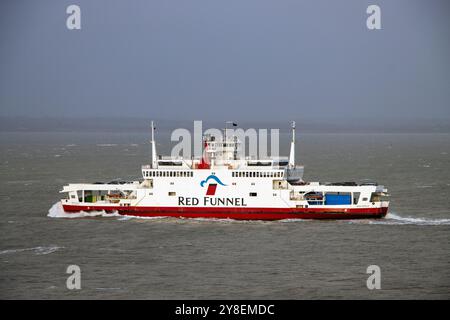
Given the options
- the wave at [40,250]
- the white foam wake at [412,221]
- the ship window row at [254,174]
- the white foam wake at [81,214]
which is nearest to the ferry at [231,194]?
the ship window row at [254,174]

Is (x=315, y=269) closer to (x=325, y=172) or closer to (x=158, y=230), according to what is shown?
(x=158, y=230)

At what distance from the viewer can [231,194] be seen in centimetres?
5162

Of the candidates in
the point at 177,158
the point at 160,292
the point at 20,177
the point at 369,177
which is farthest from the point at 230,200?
the point at 20,177

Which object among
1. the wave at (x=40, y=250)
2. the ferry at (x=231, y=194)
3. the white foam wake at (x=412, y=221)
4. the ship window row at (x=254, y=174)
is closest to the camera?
the wave at (x=40, y=250)

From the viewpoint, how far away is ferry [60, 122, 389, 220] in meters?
50.9

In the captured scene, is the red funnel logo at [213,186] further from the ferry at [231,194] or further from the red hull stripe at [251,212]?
the red hull stripe at [251,212]

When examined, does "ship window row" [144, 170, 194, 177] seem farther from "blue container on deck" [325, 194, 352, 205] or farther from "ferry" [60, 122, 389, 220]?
"blue container on deck" [325, 194, 352, 205]

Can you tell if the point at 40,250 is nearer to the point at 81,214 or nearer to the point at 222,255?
the point at 222,255

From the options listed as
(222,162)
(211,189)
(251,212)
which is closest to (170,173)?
(211,189)

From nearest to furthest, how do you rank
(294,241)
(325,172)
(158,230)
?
(294,241) < (158,230) < (325,172)

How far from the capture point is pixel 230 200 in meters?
51.6

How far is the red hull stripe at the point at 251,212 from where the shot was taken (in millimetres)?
50750

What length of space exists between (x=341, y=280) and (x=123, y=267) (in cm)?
1142

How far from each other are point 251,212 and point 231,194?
196 centimetres
